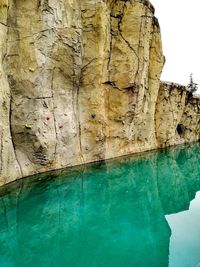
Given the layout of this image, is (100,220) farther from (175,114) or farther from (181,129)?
(181,129)

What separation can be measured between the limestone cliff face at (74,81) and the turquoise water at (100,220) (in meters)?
1.37

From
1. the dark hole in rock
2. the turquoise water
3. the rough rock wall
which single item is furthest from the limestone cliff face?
the dark hole in rock

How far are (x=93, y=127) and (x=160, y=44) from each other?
26.7 ft

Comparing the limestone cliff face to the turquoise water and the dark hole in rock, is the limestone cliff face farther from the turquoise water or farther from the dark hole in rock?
the dark hole in rock

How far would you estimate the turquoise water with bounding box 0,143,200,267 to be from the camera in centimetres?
536

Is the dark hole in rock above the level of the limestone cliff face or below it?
below

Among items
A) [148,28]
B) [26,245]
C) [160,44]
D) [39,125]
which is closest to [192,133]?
[160,44]

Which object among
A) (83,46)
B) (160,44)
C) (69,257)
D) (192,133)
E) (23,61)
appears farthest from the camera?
(192,133)

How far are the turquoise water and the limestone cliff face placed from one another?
137 centimetres

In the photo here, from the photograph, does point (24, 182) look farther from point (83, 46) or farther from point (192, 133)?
point (192, 133)

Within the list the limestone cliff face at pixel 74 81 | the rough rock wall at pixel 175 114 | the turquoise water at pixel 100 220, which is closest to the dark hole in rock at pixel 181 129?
the rough rock wall at pixel 175 114

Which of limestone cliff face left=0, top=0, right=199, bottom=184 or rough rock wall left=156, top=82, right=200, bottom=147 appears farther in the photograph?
rough rock wall left=156, top=82, right=200, bottom=147

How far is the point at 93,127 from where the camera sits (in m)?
14.6

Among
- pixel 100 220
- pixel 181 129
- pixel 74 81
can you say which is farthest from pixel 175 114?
pixel 100 220
